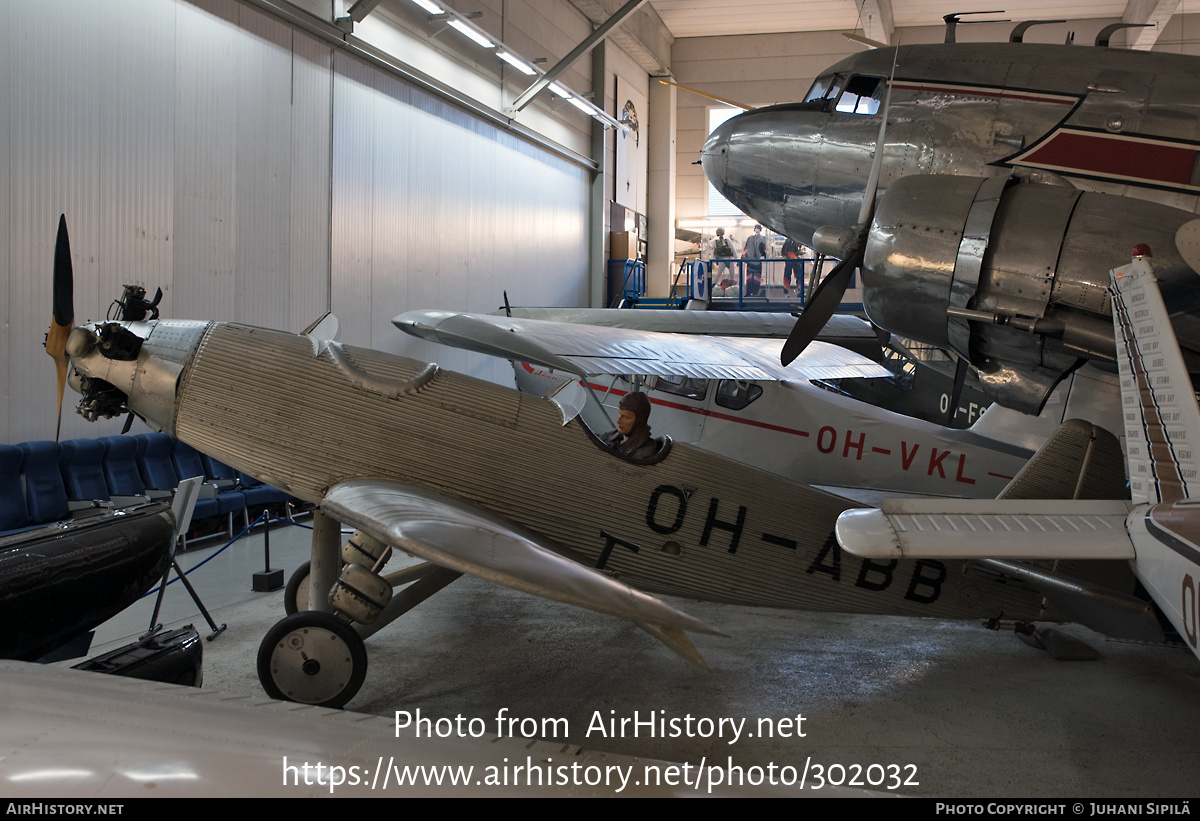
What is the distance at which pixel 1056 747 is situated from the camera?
385 centimetres

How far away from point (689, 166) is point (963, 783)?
24335mm

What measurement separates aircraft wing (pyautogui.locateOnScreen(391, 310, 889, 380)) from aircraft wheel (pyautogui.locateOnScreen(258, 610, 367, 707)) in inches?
75.6

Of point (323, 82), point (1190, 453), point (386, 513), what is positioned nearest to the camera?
point (1190, 453)

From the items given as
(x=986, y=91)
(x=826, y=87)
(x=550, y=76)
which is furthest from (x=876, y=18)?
(x=986, y=91)

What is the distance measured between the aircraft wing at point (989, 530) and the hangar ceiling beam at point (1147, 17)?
17.5 metres

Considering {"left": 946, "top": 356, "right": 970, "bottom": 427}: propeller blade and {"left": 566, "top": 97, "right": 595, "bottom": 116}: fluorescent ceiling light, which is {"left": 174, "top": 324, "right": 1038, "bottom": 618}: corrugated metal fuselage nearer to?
{"left": 946, "top": 356, "right": 970, "bottom": 427}: propeller blade

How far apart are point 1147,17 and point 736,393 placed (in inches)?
704

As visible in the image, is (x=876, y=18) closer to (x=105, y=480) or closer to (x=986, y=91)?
(x=986, y=91)

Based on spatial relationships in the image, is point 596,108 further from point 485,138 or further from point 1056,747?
point 1056,747

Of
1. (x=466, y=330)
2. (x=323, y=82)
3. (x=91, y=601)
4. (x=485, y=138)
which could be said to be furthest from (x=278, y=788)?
(x=485, y=138)

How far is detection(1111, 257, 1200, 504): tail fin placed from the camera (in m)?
3.03

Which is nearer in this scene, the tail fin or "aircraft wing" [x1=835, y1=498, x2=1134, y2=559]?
"aircraft wing" [x1=835, y1=498, x2=1134, y2=559]

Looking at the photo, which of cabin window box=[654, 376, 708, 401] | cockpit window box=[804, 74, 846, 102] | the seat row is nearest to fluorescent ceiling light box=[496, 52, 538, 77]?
cockpit window box=[804, 74, 846, 102]

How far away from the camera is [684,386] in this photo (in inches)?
323
